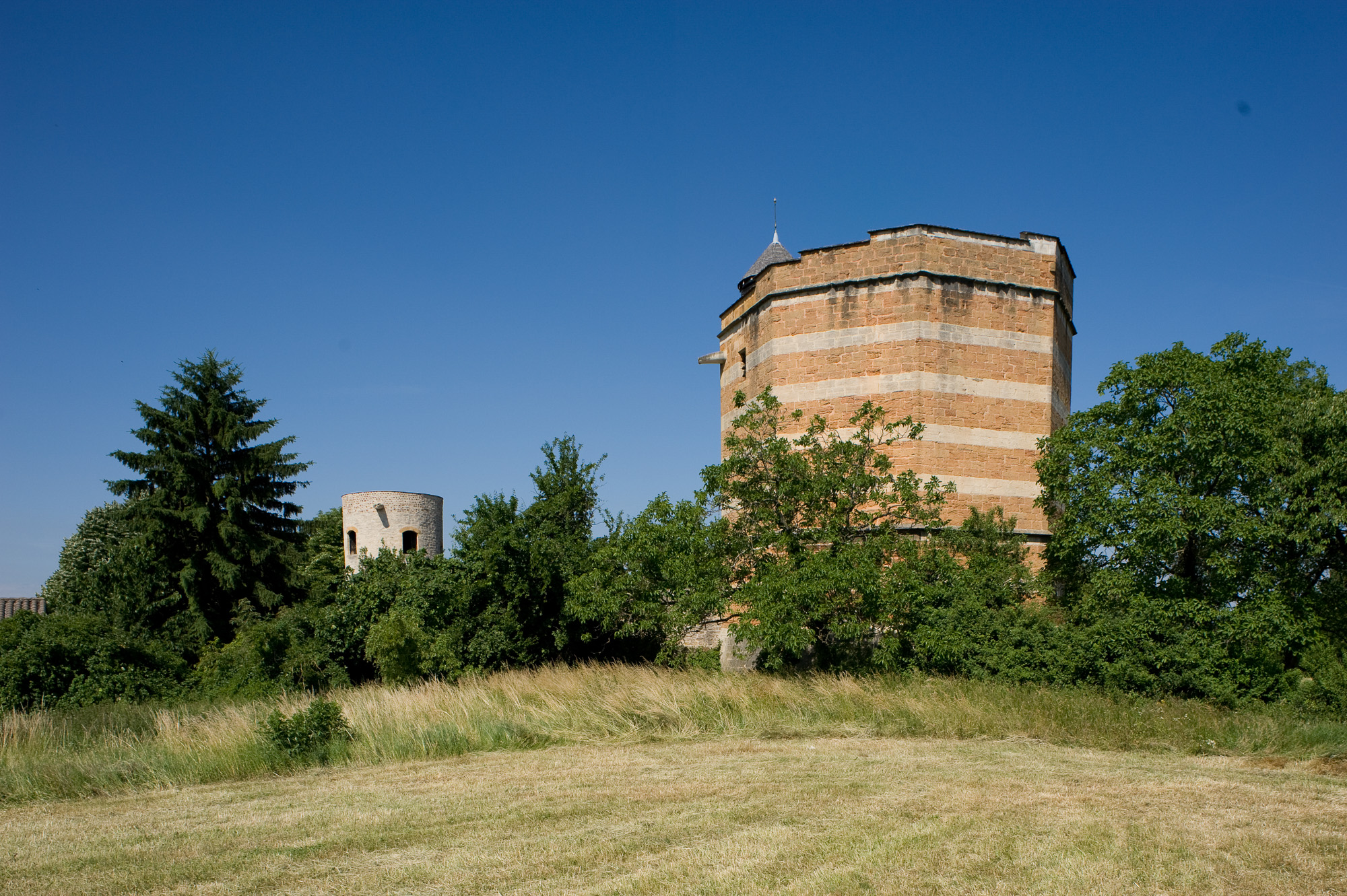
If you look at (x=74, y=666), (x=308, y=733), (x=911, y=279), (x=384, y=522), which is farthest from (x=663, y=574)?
(x=384, y=522)

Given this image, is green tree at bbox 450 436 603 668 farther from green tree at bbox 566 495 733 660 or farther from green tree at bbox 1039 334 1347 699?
green tree at bbox 1039 334 1347 699

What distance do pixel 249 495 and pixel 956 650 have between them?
28.5 meters

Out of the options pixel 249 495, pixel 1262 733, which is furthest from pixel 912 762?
pixel 249 495

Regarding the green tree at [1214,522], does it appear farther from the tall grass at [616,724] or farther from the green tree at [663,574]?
the green tree at [663,574]

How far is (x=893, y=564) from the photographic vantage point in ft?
49.6

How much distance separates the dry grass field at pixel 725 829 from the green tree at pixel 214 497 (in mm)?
23869

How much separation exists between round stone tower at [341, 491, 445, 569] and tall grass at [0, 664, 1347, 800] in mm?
22503

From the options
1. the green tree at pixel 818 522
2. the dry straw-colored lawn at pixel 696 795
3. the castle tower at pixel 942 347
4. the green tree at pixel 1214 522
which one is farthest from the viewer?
the castle tower at pixel 942 347

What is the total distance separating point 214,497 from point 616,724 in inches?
1024

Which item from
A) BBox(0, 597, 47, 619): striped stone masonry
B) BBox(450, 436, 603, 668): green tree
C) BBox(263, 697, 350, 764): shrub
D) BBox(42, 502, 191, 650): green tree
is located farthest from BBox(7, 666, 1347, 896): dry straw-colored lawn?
BBox(0, 597, 47, 619): striped stone masonry

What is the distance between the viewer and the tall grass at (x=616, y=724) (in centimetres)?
1030

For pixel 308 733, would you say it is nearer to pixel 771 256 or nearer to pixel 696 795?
pixel 696 795

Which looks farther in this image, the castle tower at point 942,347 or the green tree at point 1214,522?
the castle tower at point 942,347

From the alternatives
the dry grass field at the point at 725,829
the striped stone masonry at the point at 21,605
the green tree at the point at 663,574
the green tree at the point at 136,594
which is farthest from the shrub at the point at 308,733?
the striped stone masonry at the point at 21,605
